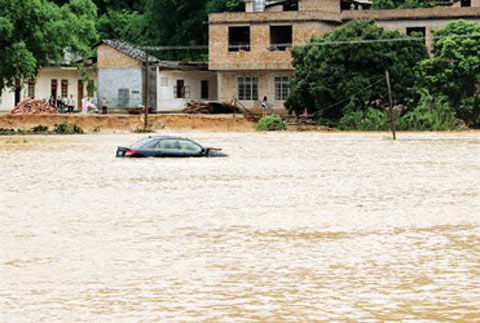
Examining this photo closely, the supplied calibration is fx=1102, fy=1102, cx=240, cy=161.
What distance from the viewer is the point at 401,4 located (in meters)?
83.5

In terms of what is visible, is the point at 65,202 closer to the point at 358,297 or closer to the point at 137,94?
the point at 358,297

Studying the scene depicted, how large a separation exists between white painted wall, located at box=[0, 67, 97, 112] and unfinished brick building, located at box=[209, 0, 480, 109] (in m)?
17.2

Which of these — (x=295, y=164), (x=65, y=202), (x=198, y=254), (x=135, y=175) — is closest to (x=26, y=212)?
(x=65, y=202)

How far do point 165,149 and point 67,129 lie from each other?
1063 inches

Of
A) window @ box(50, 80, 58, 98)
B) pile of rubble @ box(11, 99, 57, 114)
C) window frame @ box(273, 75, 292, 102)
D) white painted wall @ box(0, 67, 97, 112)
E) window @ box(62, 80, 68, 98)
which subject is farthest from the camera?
window @ box(62, 80, 68, 98)

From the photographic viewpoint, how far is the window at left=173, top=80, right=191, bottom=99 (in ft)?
279

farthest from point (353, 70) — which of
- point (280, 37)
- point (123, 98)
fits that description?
point (123, 98)

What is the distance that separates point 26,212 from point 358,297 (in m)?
11.2

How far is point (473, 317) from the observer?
12250 millimetres

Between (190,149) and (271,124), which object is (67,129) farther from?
(190,149)

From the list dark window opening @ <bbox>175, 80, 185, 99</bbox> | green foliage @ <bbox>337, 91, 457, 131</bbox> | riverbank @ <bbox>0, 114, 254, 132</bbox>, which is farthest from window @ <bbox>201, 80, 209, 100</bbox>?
green foliage @ <bbox>337, 91, 457, 131</bbox>

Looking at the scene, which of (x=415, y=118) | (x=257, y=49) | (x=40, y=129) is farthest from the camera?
(x=257, y=49)

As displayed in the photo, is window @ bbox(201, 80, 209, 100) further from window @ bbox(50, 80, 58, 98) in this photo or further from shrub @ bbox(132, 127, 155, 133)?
shrub @ bbox(132, 127, 155, 133)

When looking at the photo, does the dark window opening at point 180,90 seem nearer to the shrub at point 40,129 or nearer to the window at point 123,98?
the window at point 123,98
